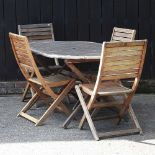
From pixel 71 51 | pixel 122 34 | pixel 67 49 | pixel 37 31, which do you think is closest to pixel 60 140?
pixel 71 51

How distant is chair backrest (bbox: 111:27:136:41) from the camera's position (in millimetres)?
7219

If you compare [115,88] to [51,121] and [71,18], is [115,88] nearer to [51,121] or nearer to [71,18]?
[51,121]

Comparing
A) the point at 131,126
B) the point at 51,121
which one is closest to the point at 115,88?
the point at 131,126

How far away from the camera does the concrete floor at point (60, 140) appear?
17.9 ft

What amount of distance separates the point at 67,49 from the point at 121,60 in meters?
1.18

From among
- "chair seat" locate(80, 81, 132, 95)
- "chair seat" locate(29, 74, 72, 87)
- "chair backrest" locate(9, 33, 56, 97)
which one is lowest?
"chair seat" locate(80, 81, 132, 95)

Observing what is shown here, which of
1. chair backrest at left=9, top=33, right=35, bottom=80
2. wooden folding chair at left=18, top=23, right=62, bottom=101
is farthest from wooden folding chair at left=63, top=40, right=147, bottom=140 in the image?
wooden folding chair at left=18, top=23, right=62, bottom=101

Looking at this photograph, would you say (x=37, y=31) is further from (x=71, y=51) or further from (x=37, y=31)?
(x=71, y=51)

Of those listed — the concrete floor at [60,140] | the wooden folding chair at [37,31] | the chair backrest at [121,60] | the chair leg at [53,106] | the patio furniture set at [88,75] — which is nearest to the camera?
the concrete floor at [60,140]

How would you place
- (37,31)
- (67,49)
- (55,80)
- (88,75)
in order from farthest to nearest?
(37,31) → (67,49) → (88,75) → (55,80)

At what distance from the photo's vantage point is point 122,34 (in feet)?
24.4

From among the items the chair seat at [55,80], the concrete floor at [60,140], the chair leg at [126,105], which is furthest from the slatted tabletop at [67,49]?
the concrete floor at [60,140]

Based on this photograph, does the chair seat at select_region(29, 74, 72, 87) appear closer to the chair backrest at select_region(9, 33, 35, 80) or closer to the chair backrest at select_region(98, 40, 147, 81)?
the chair backrest at select_region(9, 33, 35, 80)

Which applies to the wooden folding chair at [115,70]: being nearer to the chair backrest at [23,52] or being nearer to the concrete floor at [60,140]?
the concrete floor at [60,140]
